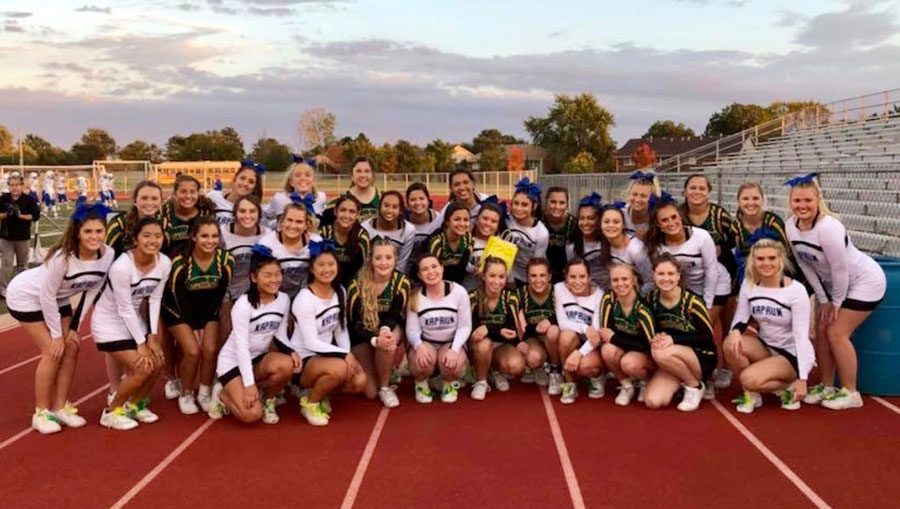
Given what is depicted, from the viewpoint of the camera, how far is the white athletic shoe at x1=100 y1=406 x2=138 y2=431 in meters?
4.91

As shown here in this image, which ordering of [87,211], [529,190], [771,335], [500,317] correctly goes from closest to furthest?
[87,211], [771,335], [500,317], [529,190]

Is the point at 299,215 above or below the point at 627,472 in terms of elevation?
above

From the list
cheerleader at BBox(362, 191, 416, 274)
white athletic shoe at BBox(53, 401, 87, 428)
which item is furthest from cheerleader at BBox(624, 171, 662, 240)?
white athletic shoe at BBox(53, 401, 87, 428)

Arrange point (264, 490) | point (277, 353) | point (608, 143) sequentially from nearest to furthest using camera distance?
1. point (264, 490)
2. point (277, 353)
3. point (608, 143)

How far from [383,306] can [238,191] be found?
5.23ft

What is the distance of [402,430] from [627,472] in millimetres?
1426

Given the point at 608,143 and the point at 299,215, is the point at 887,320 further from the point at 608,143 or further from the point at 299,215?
the point at 608,143

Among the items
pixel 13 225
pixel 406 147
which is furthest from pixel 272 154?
pixel 13 225

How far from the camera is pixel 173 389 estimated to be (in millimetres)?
5672

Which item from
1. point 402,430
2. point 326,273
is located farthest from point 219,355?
point 402,430

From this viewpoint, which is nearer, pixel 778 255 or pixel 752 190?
pixel 778 255

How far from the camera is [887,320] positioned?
5195 millimetres

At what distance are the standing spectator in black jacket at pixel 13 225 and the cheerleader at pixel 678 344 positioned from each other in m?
8.69

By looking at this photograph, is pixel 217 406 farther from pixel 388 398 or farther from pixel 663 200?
pixel 663 200
